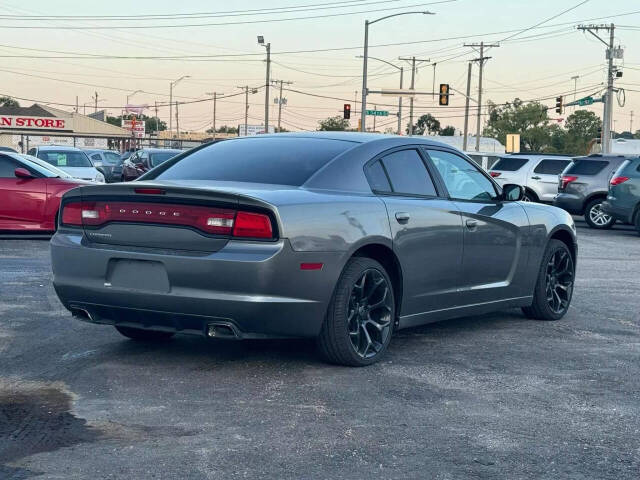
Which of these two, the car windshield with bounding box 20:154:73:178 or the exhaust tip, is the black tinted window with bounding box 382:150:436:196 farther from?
the car windshield with bounding box 20:154:73:178

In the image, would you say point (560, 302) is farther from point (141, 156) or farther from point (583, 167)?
point (141, 156)

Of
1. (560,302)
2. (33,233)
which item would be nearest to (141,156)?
(33,233)

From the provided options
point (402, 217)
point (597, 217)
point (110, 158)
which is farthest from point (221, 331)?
point (110, 158)

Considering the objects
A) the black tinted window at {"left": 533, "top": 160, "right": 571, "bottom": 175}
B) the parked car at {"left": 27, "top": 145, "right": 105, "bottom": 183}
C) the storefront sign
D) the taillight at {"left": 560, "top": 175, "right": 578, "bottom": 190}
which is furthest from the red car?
the storefront sign

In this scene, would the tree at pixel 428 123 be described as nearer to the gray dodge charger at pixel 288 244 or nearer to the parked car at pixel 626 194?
the parked car at pixel 626 194

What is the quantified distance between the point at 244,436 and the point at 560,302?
4.86 metres

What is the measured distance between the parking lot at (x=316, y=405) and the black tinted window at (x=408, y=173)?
1118 millimetres

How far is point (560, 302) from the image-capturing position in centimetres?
934

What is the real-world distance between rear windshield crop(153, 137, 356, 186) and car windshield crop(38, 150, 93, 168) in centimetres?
1987

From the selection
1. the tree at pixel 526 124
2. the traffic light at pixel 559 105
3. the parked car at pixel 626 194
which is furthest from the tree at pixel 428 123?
the parked car at pixel 626 194

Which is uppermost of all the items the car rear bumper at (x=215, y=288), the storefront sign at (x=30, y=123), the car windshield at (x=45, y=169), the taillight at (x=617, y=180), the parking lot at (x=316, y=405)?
the storefront sign at (x=30, y=123)

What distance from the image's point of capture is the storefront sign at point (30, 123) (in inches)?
3875

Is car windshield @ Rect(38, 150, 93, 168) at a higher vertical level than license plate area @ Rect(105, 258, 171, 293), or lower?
higher

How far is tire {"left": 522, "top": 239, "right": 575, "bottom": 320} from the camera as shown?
909 centimetres
